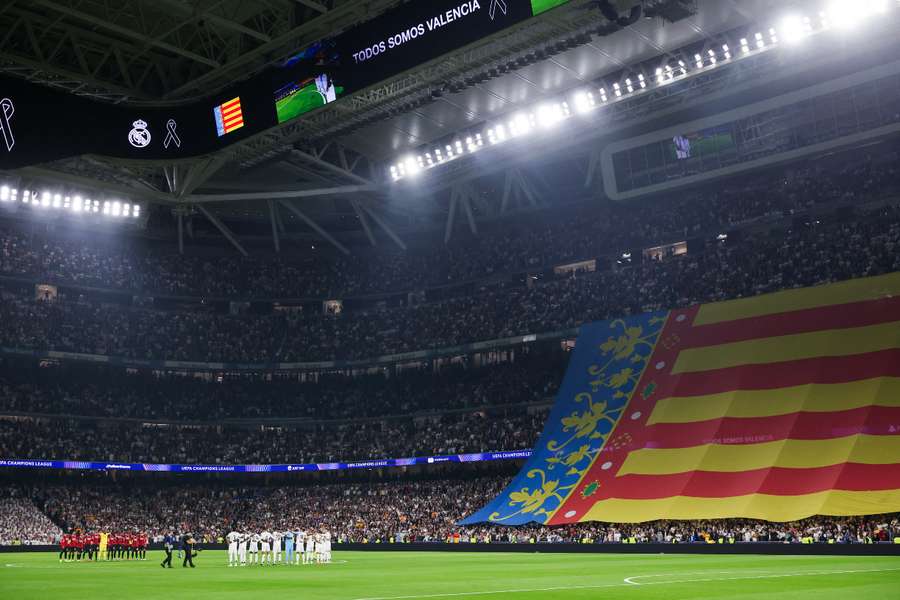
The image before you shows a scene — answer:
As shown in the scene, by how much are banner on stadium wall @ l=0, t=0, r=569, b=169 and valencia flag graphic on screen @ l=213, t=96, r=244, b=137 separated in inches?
1.9

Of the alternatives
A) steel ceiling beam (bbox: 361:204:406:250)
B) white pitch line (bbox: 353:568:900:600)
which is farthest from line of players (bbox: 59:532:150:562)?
steel ceiling beam (bbox: 361:204:406:250)

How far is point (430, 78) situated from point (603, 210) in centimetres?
2745

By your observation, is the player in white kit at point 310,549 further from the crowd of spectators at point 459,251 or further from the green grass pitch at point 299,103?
the crowd of spectators at point 459,251

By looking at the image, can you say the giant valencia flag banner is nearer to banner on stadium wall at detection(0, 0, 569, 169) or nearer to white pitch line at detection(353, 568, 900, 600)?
white pitch line at detection(353, 568, 900, 600)

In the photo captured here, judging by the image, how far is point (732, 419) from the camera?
1834 inches

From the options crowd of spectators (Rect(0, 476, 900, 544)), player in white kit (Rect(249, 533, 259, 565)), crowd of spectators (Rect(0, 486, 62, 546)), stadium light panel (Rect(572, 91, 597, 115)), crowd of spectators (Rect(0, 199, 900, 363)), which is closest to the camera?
player in white kit (Rect(249, 533, 259, 565))

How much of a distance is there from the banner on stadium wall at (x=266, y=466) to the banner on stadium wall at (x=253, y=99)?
26.0m

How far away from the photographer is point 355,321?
74500 millimetres

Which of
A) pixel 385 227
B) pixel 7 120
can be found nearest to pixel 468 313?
pixel 385 227

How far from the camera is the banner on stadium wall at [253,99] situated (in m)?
35.6

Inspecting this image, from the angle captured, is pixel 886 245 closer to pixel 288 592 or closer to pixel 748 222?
pixel 748 222

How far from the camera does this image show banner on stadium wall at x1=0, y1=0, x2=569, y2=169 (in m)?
35.6

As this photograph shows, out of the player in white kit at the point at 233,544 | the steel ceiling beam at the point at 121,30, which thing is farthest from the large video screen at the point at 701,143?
the player in white kit at the point at 233,544

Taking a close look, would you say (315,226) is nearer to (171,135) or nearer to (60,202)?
(60,202)
